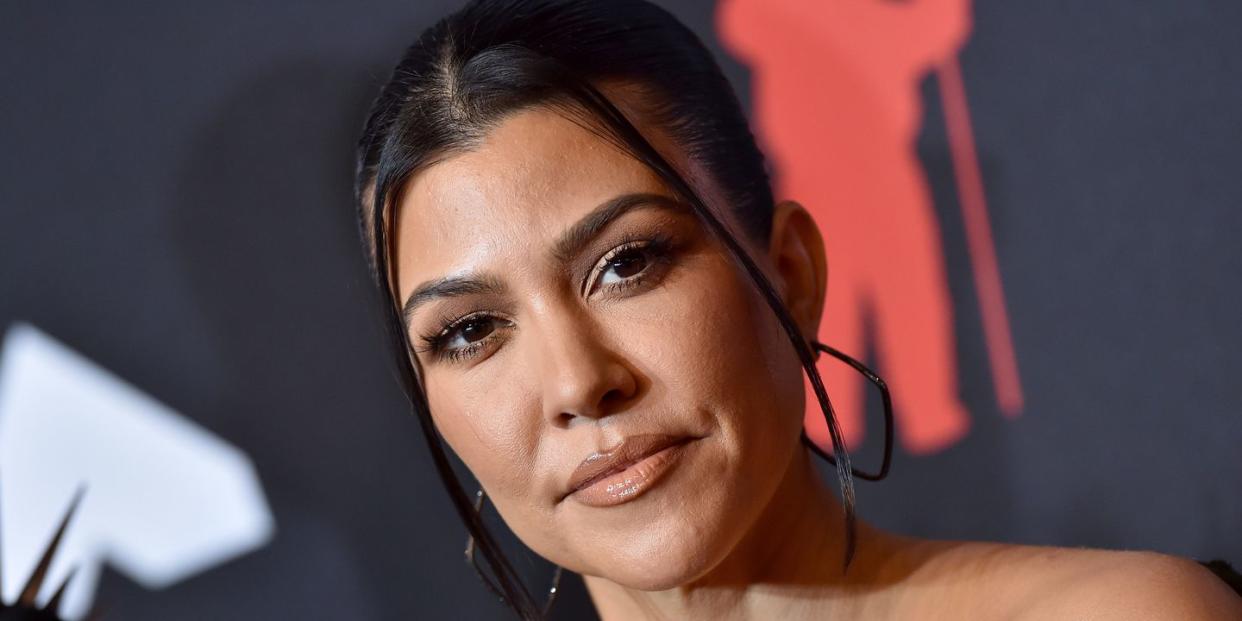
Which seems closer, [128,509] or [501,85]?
[501,85]

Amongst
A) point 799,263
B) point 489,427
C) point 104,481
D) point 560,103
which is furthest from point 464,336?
point 104,481

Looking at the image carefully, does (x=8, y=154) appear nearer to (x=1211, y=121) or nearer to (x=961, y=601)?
(x=961, y=601)

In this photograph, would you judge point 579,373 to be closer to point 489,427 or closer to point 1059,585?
point 489,427

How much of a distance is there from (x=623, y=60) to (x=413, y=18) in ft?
1.66

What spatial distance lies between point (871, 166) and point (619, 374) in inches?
26.7

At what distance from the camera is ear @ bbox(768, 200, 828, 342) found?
40.7 inches

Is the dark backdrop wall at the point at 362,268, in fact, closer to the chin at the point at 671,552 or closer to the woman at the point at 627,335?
the woman at the point at 627,335

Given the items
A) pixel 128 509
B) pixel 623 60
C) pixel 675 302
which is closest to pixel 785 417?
pixel 675 302

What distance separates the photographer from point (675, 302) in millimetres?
889

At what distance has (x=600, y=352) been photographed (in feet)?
2.83

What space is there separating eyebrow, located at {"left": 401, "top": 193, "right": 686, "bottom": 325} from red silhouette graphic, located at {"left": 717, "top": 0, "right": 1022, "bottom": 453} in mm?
554

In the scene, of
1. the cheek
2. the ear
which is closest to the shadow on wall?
the cheek

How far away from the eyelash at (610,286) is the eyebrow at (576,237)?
2 centimetres

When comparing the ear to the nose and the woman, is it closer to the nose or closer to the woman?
the woman
